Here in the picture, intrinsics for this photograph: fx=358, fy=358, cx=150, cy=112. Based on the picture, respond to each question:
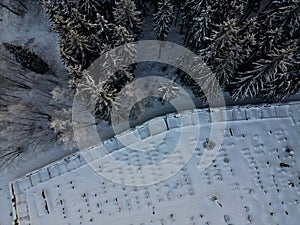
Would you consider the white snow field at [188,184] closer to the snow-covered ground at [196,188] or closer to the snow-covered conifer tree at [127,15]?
the snow-covered ground at [196,188]

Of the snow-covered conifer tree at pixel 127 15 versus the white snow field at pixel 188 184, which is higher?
the snow-covered conifer tree at pixel 127 15

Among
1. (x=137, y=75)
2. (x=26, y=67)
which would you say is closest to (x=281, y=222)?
(x=137, y=75)

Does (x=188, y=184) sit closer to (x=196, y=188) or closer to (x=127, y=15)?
(x=196, y=188)

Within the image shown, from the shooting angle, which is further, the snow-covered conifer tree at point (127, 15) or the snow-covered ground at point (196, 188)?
the snow-covered ground at point (196, 188)

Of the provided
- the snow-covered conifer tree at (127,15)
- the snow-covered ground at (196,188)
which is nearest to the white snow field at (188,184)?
the snow-covered ground at (196,188)

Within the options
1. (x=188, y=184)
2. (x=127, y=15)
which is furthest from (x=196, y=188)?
(x=127, y=15)

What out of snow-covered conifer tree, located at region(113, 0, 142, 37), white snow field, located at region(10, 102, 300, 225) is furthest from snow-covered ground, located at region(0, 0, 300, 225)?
snow-covered conifer tree, located at region(113, 0, 142, 37)

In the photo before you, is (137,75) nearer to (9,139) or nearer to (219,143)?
(219,143)

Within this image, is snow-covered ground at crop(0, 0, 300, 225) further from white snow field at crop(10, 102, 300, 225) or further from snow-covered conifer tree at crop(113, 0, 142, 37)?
snow-covered conifer tree at crop(113, 0, 142, 37)

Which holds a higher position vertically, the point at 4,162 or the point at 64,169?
the point at 4,162
